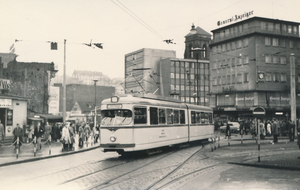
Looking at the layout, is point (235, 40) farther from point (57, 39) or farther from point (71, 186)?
point (71, 186)

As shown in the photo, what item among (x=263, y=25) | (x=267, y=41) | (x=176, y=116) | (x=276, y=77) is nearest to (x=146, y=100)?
(x=176, y=116)

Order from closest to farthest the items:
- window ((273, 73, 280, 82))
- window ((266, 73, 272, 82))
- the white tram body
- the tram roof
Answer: the white tram body, the tram roof, window ((266, 73, 272, 82)), window ((273, 73, 280, 82))

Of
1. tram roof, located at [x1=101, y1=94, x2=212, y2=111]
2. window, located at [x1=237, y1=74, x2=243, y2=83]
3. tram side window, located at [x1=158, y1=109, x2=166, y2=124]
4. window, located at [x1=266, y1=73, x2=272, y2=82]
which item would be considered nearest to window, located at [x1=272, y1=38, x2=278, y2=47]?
window, located at [x1=266, y1=73, x2=272, y2=82]

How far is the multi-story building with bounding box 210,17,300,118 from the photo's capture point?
55.3 metres

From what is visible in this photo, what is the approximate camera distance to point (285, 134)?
35.6 metres

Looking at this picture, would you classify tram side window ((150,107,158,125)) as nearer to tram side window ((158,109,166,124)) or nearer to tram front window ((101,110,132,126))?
tram side window ((158,109,166,124))

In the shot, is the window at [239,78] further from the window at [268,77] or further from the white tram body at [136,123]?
the white tram body at [136,123]

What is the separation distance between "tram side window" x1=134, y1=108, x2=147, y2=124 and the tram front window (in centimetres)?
32

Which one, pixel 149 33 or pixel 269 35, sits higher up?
pixel 269 35

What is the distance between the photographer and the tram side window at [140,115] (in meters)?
16.5

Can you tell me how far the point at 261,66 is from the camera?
56344mm

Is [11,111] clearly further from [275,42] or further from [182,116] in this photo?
[275,42]

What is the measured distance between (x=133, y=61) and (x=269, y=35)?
35.8m

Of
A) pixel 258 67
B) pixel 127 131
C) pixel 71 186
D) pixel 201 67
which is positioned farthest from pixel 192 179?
pixel 201 67
